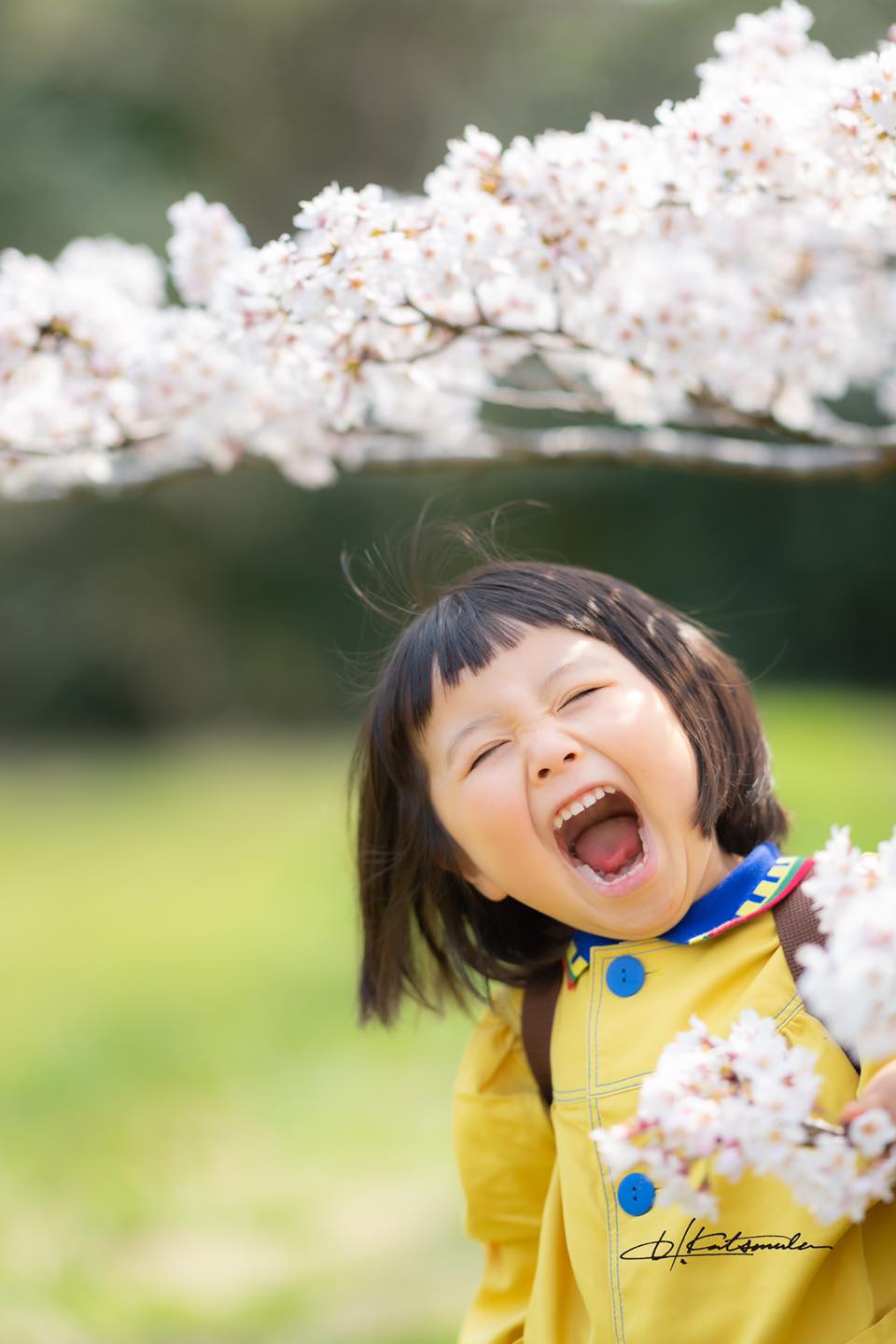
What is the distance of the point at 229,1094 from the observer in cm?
445

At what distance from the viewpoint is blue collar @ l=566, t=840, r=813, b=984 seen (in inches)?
53.7

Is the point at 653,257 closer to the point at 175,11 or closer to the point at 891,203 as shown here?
the point at 891,203

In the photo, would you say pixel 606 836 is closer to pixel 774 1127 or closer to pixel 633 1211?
pixel 633 1211

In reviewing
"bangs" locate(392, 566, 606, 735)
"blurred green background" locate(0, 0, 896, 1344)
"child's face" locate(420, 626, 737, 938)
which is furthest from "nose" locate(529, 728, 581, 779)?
"blurred green background" locate(0, 0, 896, 1344)

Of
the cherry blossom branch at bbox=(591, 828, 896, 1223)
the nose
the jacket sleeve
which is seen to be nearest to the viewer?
the cherry blossom branch at bbox=(591, 828, 896, 1223)

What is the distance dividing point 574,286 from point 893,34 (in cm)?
44

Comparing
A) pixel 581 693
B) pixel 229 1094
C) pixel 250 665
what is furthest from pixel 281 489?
pixel 581 693

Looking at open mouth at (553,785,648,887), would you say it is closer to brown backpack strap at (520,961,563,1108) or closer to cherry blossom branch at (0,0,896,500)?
brown backpack strap at (520,961,563,1108)

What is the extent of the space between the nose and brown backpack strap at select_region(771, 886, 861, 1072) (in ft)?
0.80

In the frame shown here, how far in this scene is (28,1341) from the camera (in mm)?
2896

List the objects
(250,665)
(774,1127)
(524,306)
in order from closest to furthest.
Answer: (774,1127) → (524,306) → (250,665)
